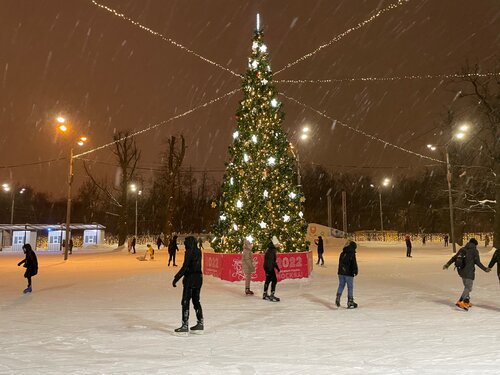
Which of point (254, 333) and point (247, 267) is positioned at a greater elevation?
point (247, 267)

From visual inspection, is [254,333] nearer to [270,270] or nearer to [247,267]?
[270,270]

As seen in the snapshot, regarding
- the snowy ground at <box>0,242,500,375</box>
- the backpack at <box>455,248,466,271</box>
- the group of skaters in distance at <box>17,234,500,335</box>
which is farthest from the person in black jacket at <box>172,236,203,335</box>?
the backpack at <box>455,248,466,271</box>

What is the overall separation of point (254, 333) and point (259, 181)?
10.4 metres

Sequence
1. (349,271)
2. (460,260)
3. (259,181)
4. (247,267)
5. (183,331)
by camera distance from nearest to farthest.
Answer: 1. (183,331)
2. (460,260)
3. (349,271)
4. (247,267)
5. (259,181)

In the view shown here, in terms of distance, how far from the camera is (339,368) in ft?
19.2

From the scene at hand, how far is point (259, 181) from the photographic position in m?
18.2

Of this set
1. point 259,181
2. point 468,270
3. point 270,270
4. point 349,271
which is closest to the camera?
point 468,270

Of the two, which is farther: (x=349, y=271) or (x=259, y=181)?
(x=259, y=181)

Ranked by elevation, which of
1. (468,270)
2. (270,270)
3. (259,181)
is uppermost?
(259,181)

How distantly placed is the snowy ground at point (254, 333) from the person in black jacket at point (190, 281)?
15.0 inches

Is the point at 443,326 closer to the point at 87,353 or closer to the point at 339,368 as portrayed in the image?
the point at 339,368

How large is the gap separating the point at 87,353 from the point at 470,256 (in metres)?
7.84

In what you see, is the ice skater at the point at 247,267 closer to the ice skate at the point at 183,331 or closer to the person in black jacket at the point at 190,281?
the person in black jacket at the point at 190,281

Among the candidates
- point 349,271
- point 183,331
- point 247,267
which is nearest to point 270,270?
point 247,267
